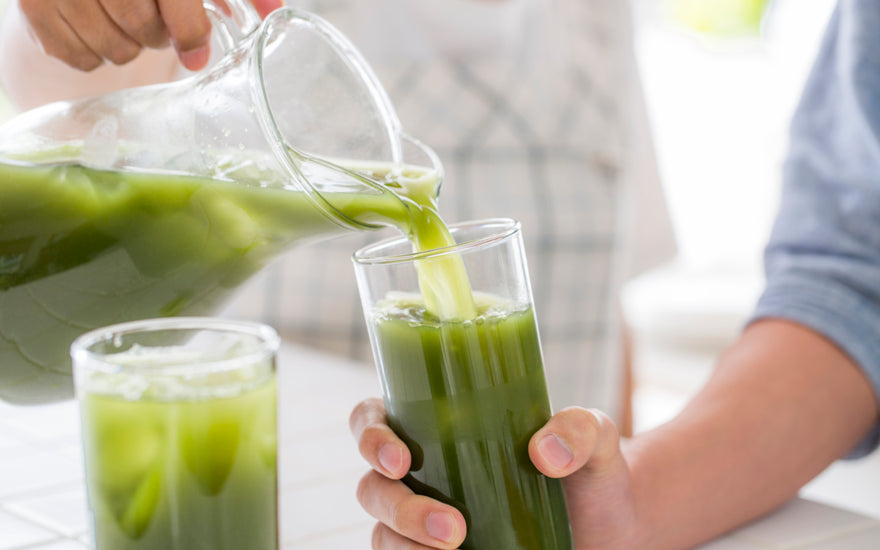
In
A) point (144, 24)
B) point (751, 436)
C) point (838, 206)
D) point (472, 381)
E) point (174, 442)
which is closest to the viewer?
point (174, 442)

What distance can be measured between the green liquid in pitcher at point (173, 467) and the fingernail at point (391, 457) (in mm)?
125

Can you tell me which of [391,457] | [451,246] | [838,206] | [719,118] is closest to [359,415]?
[391,457]

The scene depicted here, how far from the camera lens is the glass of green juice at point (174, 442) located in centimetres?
52

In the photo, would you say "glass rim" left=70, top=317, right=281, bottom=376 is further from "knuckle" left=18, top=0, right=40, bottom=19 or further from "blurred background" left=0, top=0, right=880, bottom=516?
"blurred background" left=0, top=0, right=880, bottom=516

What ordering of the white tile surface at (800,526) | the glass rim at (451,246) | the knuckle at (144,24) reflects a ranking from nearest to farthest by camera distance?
the glass rim at (451,246) → the knuckle at (144,24) → the white tile surface at (800,526)

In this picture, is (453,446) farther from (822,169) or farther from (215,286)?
(822,169)

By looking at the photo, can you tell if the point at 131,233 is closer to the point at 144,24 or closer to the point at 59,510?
the point at 144,24

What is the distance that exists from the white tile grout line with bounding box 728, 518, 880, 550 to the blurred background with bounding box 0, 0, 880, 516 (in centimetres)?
319

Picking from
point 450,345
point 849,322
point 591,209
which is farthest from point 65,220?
point 591,209

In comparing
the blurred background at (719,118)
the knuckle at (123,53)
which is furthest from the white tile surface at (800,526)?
the blurred background at (719,118)

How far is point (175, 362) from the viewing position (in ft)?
1.73

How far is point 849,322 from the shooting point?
1.01 metres

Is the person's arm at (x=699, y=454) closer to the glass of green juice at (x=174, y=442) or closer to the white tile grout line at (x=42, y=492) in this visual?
the glass of green juice at (x=174, y=442)

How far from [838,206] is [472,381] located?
68 centimetres
